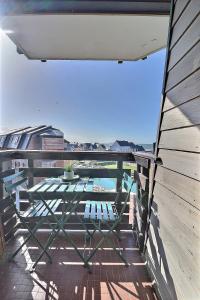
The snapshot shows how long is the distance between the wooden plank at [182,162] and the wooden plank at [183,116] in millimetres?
162

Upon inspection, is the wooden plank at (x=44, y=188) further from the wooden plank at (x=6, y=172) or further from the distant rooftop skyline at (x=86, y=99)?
the distant rooftop skyline at (x=86, y=99)

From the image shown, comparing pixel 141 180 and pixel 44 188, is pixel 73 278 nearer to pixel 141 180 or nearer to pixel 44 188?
pixel 44 188

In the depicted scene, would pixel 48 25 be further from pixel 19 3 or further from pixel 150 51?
pixel 150 51

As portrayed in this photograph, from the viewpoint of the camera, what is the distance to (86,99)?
10070mm

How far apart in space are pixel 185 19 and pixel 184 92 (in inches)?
16.5

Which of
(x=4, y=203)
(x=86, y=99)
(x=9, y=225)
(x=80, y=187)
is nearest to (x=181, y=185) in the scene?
(x=80, y=187)

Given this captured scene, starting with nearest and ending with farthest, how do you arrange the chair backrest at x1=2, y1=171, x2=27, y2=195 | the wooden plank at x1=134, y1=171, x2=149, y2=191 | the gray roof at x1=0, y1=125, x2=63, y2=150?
the chair backrest at x1=2, y1=171, x2=27, y2=195, the wooden plank at x1=134, y1=171, x2=149, y2=191, the gray roof at x1=0, y1=125, x2=63, y2=150

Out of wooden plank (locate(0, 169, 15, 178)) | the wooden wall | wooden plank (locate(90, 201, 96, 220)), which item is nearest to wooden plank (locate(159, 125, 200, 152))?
the wooden wall

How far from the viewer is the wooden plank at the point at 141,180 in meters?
2.08

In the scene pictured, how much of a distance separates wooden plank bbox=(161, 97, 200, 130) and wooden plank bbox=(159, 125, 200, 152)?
33 millimetres

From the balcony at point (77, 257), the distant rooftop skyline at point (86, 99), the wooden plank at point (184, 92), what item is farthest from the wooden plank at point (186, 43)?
the distant rooftop skyline at point (86, 99)

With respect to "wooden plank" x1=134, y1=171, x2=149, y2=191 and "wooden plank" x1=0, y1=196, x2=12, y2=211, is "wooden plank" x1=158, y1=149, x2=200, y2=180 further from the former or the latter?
"wooden plank" x1=0, y1=196, x2=12, y2=211

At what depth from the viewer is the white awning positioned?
1.77 m

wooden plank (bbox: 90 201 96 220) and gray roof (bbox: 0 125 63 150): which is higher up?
gray roof (bbox: 0 125 63 150)
